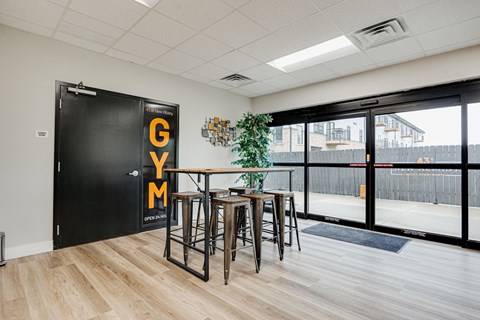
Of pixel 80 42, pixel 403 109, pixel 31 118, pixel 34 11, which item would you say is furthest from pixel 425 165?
pixel 31 118

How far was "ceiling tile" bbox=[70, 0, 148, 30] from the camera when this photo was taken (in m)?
2.56

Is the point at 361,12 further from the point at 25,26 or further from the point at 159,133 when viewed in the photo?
the point at 25,26

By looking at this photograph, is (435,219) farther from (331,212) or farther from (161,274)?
(161,274)

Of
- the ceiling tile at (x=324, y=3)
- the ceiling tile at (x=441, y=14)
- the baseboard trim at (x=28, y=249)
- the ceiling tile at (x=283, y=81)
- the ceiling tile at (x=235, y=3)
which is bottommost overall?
the baseboard trim at (x=28, y=249)

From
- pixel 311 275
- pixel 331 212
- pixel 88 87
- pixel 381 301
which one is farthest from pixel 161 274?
pixel 331 212

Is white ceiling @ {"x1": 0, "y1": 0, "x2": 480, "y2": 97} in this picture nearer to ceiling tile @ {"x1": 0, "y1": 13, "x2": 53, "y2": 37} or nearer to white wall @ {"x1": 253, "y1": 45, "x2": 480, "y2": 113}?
ceiling tile @ {"x1": 0, "y1": 13, "x2": 53, "y2": 37}

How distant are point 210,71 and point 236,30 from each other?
146 cm

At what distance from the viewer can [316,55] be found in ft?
12.7

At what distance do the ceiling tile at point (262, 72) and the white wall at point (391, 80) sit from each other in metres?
0.94

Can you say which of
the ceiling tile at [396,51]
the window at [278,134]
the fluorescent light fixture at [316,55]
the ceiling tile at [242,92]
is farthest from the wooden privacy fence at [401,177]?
the fluorescent light fixture at [316,55]

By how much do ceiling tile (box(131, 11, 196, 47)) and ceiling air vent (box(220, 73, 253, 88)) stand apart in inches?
58.9

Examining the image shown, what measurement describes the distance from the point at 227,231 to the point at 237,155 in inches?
138

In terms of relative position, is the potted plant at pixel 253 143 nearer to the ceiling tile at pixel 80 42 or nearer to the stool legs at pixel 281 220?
the stool legs at pixel 281 220

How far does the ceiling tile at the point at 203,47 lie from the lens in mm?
3320
